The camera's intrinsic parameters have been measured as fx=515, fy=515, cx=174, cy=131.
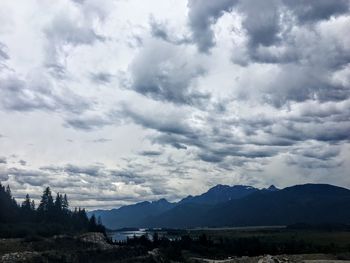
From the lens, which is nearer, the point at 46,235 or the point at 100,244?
the point at 46,235

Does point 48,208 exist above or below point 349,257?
above

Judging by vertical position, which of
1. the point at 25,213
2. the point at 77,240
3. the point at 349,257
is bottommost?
the point at 349,257

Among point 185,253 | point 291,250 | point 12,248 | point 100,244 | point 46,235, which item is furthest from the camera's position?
point 291,250

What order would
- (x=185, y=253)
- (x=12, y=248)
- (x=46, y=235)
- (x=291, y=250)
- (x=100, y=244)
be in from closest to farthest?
(x=12, y=248) < (x=46, y=235) < (x=100, y=244) < (x=185, y=253) < (x=291, y=250)

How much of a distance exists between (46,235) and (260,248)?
83146 mm

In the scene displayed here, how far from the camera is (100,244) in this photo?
168m

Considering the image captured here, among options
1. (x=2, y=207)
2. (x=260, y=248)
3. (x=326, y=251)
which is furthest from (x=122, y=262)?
(x=326, y=251)

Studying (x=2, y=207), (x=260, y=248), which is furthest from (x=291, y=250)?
(x=2, y=207)

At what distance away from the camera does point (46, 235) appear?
15438 cm

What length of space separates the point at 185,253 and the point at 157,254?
2045 centimetres

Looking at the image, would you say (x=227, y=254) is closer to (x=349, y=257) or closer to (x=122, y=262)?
(x=349, y=257)

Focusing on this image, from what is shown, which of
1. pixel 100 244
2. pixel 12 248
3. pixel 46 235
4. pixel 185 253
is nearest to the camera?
pixel 12 248

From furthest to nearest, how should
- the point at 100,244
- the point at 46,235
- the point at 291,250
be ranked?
the point at 291,250 → the point at 100,244 → the point at 46,235

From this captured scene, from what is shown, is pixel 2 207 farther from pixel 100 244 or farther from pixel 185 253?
pixel 185 253
